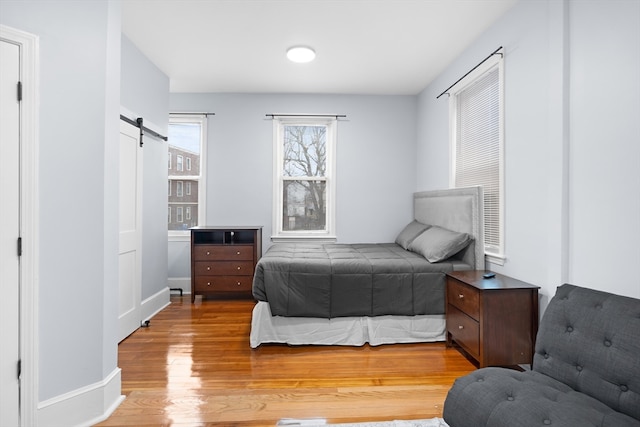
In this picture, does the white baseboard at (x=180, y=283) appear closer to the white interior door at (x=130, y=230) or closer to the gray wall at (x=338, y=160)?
the gray wall at (x=338, y=160)

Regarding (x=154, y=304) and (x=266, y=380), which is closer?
(x=266, y=380)

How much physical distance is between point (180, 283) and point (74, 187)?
301 centimetres

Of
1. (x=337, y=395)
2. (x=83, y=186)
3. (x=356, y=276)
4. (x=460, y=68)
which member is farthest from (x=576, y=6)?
(x=83, y=186)

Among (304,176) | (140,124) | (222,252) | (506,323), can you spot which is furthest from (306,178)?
(506,323)

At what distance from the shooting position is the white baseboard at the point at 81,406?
171cm

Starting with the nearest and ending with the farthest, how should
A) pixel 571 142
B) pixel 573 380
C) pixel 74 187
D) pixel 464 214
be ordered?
pixel 573 380 < pixel 74 187 < pixel 571 142 < pixel 464 214

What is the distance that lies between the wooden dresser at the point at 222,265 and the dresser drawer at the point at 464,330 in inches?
92.3

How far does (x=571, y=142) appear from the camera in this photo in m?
2.06

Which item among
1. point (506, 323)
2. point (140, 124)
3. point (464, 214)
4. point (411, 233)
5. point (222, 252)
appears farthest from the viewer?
point (222, 252)

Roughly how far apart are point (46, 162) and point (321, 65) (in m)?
2.77

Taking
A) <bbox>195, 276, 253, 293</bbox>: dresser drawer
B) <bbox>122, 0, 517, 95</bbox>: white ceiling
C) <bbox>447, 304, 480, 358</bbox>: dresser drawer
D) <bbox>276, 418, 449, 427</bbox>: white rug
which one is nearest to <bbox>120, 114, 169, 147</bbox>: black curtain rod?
<bbox>122, 0, 517, 95</bbox>: white ceiling

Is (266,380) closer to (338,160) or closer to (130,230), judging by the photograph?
(130,230)

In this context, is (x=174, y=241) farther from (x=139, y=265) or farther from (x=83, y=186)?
(x=83, y=186)

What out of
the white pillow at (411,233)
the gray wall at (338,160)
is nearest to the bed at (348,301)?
the white pillow at (411,233)
